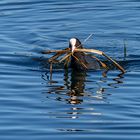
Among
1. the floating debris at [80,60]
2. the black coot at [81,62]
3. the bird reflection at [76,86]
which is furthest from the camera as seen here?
the black coot at [81,62]

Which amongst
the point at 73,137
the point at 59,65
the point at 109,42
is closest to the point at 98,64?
the point at 59,65

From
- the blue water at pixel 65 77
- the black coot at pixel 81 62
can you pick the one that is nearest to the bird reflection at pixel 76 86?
the blue water at pixel 65 77

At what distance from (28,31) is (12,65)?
10.7 ft

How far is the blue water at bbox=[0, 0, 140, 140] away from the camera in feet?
37.2

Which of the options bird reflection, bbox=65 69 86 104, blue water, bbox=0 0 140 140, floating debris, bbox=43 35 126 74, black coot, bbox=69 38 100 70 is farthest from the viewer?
black coot, bbox=69 38 100 70

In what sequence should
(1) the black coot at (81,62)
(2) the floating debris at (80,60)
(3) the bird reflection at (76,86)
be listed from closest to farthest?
(3) the bird reflection at (76,86)
(2) the floating debris at (80,60)
(1) the black coot at (81,62)

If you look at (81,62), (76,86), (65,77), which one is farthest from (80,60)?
(76,86)

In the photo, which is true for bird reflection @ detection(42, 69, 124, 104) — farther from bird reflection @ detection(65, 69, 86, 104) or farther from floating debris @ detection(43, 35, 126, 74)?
floating debris @ detection(43, 35, 126, 74)

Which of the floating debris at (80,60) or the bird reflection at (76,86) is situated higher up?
the floating debris at (80,60)

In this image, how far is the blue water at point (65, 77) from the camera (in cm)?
1134

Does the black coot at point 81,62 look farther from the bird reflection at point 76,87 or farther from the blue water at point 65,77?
the blue water at point 65,77

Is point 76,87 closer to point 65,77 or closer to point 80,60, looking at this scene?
point 65,77

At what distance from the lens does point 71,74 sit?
1566 cm

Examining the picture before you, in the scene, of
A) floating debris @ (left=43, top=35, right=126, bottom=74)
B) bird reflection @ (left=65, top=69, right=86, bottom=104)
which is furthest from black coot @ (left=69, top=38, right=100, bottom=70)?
bird reflection @ (left=65, top=69, right=86, bottom=104)
